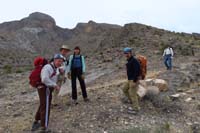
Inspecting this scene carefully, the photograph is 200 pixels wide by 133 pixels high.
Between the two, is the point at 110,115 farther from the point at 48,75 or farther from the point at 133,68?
the point at 48,75

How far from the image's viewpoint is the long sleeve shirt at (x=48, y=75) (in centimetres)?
830

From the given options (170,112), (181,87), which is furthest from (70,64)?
(181,87)

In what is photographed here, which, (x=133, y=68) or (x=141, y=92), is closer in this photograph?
(x=133, y=68)

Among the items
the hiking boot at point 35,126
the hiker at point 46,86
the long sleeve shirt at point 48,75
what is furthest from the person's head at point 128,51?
the hiking boot at point 35,126

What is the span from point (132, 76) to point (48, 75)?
2.30m

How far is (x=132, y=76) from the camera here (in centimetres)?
991

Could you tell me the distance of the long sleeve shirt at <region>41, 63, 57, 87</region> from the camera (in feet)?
27.2

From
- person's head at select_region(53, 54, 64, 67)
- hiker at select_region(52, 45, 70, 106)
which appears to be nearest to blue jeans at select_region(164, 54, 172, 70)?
hiker at select_region(52, 45, 70, 106)

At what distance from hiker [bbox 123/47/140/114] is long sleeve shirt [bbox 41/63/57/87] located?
1.96 m

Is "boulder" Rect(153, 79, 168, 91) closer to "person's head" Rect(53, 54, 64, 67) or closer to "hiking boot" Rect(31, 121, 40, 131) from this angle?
"hiking boot" Rect(31, 121, 40, 131)

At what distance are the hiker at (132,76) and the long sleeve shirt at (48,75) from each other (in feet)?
6.43

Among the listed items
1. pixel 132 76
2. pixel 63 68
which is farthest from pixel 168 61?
pixel 63 68

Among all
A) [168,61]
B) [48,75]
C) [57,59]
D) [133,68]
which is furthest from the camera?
[168,61]

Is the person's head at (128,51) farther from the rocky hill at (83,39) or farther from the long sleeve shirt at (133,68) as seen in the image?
the rocky hill at (83,39)
